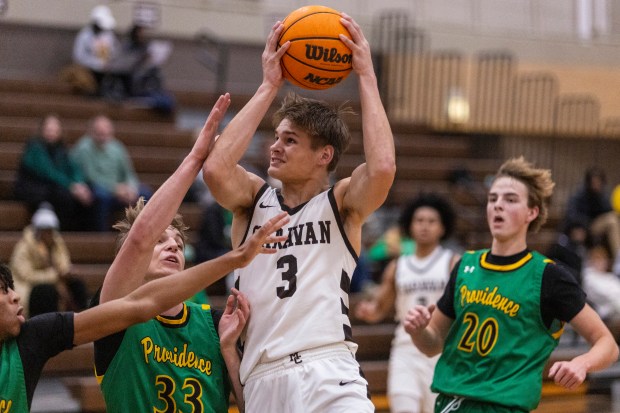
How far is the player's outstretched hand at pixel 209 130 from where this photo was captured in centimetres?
413

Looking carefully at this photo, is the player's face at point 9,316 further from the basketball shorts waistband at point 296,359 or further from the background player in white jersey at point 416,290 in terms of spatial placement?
the background player in white jersey at point 416,290

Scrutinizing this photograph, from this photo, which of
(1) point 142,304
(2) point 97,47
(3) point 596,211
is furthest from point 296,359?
(3) point 596,211

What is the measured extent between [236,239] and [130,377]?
73cm

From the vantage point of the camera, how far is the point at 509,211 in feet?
16.7

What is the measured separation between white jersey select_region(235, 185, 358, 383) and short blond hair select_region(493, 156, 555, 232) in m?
1.29

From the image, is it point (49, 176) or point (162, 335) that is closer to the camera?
point (162, 335)

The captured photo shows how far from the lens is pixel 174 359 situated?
13.7 ft

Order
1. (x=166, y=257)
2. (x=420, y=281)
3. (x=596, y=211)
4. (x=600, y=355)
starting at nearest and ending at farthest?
(x=166, y=257) → (x=600, y=355) → (x=420, y=281) → (x=596, y=211)

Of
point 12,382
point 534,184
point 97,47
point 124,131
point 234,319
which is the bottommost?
point 12,382

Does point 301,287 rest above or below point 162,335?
above

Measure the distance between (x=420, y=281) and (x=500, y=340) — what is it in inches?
109

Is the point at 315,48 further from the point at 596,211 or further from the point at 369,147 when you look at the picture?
the point at 596,211

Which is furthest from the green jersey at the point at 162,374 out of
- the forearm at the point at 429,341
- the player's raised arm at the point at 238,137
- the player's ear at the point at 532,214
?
the player's ear at the point at 532,214

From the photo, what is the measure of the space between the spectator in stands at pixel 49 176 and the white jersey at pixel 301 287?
5709 millimetres
